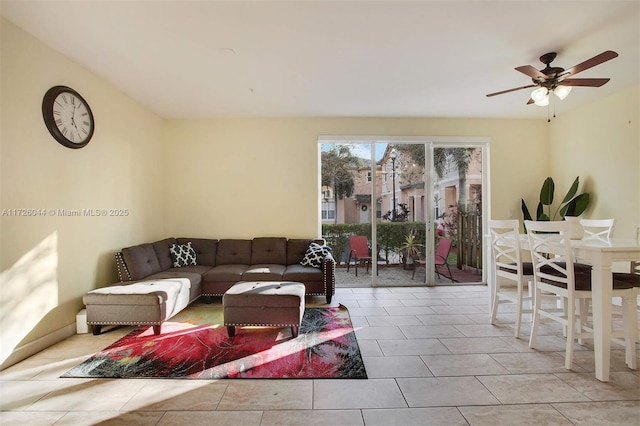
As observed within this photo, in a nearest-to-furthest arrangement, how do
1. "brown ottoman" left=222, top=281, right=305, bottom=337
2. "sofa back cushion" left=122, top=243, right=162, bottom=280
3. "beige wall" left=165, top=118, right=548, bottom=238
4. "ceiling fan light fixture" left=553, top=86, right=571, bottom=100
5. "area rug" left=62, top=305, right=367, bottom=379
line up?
"area rug" left=62, top=305, right=367, bottom=379, "ceiling fan light fixture" left=553, top=86, right=571, bottom=100, "brown ottoman" left=222, top=281, right=305, bottom=337, "sofa back cushion" left=122, top=243, right=162, bottom=280, "beige wall" left=165, top=118, right=548, bottom=238

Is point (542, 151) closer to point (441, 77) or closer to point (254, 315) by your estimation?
point (441, 77)

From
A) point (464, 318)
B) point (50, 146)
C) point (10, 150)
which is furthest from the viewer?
point (464, 318)

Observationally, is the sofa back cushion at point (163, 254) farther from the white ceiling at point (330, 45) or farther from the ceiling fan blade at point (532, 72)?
the ceiling fan blade at point (532, 72)

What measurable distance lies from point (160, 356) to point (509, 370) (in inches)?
112

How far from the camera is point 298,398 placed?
2088mm

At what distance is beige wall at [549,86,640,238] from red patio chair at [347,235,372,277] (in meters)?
3.21

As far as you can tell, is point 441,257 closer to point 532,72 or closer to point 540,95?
point 540,95

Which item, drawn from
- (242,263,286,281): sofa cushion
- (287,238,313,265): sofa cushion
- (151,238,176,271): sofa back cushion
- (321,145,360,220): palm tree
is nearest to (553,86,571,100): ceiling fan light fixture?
(321,145,360,220): palm tree

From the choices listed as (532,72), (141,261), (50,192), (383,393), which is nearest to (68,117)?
(50,192)

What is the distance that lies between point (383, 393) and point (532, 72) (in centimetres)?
296

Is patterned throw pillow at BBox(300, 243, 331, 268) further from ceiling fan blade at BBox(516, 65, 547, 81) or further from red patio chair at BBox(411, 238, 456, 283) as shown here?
ceiling fan blade at BBox(516, 65, 547, 81)

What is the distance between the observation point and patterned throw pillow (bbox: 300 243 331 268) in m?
4.44

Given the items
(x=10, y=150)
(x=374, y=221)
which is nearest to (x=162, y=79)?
(x=10, y=150)

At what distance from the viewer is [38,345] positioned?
281cm
